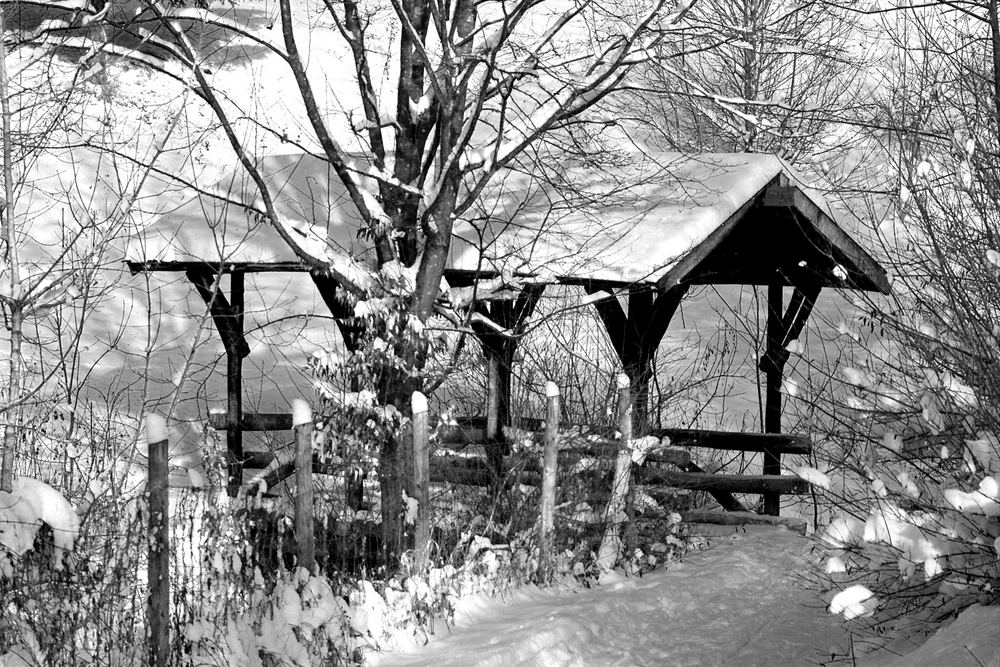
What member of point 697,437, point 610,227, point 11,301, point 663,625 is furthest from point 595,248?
point 11,301

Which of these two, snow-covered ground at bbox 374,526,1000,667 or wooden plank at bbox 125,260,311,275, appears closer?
snow-covered ground at bbox 374,526,1000,667

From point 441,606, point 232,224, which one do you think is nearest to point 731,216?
point 441,606

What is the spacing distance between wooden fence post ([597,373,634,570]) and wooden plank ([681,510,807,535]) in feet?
3.99

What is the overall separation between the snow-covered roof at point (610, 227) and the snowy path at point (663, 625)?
237 cm

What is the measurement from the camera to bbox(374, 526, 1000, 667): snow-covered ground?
5.48 m

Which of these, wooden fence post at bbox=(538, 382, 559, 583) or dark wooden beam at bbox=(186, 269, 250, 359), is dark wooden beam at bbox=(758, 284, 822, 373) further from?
dark wooden beam at bbox=(186, 269, 250, 359)

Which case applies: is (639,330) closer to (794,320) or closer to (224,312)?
(794,320)

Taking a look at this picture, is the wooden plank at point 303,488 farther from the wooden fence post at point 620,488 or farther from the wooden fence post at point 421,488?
the wooden fence post at point 620,488

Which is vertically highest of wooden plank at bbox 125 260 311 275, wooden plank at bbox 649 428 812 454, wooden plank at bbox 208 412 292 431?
wooden plank at bbox 125 260 311 275

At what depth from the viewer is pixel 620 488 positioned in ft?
26.3

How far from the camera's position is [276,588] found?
17.9 feet

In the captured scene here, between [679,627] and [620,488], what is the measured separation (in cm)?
142

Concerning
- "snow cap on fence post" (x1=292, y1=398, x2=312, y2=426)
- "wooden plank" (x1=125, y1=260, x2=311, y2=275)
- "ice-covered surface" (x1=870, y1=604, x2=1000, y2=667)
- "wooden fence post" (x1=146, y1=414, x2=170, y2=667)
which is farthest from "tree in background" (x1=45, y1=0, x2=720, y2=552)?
"ice-covered surface" (x1=870, y1=604, x2=1000, y2=667)

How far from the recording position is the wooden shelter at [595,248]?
820 centimetres
